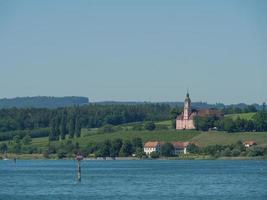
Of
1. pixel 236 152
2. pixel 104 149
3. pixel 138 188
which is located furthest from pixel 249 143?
pixel 138 188

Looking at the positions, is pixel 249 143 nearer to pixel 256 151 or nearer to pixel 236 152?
pixel 236 152

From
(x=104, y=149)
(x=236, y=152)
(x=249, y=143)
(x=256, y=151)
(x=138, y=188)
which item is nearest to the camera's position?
(x=138, y=188)

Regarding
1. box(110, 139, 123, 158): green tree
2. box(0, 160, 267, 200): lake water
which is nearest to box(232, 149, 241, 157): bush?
box(110, 139, 123, 158): green tree

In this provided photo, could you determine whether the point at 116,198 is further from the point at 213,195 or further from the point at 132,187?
the point at 132,187

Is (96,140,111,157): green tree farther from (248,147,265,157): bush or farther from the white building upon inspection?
(248,147,265,157): bush

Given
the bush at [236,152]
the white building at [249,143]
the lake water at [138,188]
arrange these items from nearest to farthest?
the lake water at [138,188]
the bush at [236,152]
the white building at [249,143]

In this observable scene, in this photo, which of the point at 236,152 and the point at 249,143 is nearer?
the point at 236,152

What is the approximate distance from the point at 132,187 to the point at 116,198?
13619 mm

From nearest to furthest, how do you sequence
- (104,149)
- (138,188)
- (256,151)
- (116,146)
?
(138,188), (256,151), (104,149), (116,146)

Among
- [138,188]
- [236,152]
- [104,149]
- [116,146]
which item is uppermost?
[116,146]

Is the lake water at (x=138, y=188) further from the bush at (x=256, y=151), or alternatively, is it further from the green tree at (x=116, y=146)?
the green tree at (x=116, y=146)

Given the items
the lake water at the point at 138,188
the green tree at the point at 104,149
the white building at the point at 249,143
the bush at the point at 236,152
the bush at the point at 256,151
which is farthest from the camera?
the green tree at the point at 104,149

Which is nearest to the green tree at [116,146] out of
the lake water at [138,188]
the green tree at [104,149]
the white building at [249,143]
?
the green tree at [104,149]

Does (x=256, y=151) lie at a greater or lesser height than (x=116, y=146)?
→ lesser
